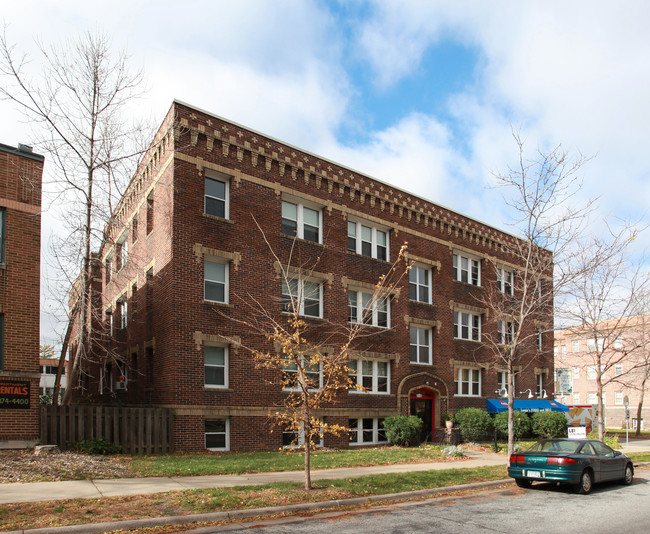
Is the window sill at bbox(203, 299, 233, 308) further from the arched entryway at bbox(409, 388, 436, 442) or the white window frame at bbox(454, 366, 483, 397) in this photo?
the white window frame at bbox(454, 366, 483, 397)

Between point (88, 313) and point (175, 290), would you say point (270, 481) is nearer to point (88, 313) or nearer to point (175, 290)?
point (175, 290)

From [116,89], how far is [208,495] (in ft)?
46.6

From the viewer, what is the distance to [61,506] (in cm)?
966

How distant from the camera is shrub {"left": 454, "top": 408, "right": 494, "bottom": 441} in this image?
1053 inches

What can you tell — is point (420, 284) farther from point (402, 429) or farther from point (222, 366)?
point (222, 366)

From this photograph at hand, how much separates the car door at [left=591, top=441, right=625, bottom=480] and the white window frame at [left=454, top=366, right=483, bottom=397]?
46.8ft

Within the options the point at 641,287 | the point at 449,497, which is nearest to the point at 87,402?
the point at 449,497

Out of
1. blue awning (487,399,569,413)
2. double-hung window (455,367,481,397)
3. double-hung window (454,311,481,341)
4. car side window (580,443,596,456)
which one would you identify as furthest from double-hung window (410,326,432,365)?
car side window (580,443,596,456)

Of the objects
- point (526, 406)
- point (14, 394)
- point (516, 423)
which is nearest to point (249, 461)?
point (14, 394)

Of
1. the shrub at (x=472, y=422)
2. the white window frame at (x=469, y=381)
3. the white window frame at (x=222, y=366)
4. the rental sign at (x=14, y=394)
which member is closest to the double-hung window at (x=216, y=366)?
the white window frame at (x=222, y=366)

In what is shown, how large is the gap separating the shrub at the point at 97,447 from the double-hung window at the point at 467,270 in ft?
63.0

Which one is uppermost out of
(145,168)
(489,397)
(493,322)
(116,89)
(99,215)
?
(116,89)

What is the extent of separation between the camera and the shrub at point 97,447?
16611 millimetres

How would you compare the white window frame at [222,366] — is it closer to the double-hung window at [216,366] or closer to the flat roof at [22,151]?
the double-hung window at [216,366]
